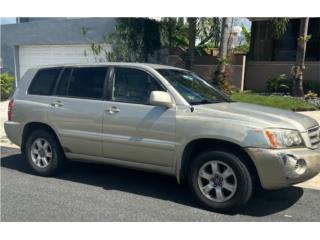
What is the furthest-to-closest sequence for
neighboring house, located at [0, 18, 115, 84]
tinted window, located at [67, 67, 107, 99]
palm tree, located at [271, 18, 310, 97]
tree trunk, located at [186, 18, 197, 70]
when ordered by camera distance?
neighboring house, located at [0, 18, 115, 84]
tree trunk, located at [186, 18, 197, 70]
palm tree, located at [271, 18, 310, 97]
tinted window, located at [67, 67, 107, 99]

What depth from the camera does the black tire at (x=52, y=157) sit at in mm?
6270

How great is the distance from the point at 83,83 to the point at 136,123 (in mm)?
1261

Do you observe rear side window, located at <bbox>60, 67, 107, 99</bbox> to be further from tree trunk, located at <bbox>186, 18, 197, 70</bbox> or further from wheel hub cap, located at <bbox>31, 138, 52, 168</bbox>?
tree trunk, located at <bbox>186, 18, 197, 70</bbox>

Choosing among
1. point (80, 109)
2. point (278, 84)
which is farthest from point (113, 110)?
point (278, 84)

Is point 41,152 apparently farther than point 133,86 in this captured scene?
Yes

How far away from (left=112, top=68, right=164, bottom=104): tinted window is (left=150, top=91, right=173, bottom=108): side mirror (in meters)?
0.32

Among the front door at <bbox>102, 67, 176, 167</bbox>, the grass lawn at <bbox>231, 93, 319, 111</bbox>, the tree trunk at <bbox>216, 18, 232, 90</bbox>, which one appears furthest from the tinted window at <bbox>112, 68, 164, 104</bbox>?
the tree trunk at <bbox>216, 18, 232, 90</bbox>

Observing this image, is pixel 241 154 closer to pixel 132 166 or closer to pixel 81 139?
pixel 132 166

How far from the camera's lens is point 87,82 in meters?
6.02

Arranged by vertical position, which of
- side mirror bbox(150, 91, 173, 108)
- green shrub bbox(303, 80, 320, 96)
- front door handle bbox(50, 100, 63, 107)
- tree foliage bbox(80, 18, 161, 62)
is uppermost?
tree foliage bbox(80, 18, 161, 62)

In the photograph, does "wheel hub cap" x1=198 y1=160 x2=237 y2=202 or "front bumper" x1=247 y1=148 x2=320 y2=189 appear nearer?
"front bumper" x1=247 y1=148 x2=320 y2=189

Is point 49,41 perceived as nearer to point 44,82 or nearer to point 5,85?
point 5,85

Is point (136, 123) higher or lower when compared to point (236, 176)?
higher

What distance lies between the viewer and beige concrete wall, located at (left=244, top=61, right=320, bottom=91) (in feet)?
50.6
